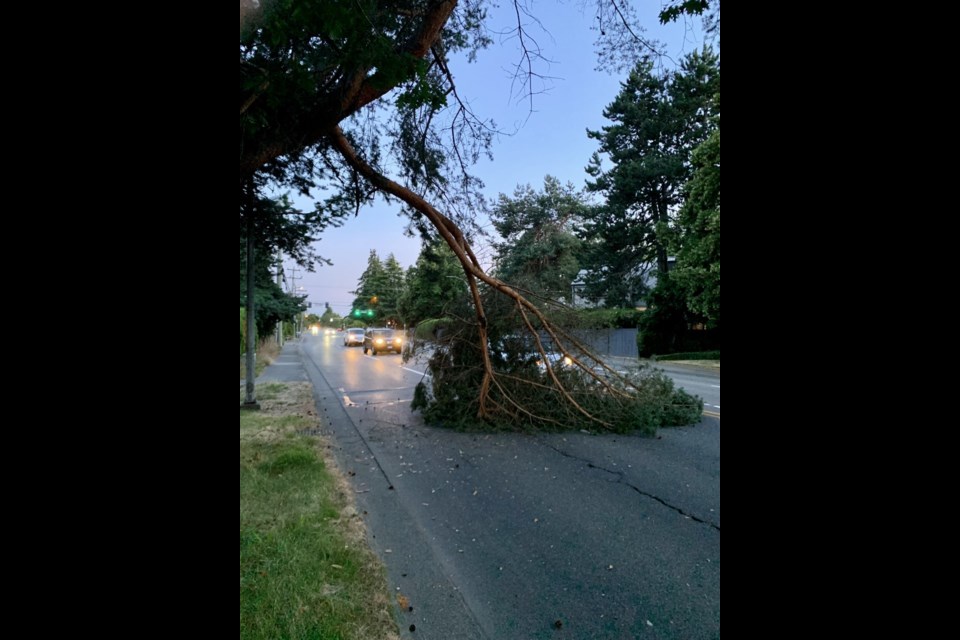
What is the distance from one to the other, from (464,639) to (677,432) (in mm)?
5607

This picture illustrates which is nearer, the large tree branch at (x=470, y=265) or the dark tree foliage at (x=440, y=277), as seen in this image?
the large tree branch at (x=470, y=265)

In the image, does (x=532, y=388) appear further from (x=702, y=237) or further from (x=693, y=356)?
(x=693, y=356)

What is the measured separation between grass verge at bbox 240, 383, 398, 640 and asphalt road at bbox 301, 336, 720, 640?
0.20 meters

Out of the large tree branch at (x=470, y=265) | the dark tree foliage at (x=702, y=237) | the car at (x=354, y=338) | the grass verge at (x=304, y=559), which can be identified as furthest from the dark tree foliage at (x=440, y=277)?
the car at (x=354, y=338)

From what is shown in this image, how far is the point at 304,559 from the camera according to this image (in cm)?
313

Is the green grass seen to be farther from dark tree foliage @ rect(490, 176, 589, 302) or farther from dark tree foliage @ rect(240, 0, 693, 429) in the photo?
dark tree foliage @ rect(240, 0, 693, 429)

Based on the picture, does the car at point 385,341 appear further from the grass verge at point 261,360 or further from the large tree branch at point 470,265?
the large tree branch at point 470,265

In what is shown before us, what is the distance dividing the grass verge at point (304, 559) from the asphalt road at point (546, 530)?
20cm

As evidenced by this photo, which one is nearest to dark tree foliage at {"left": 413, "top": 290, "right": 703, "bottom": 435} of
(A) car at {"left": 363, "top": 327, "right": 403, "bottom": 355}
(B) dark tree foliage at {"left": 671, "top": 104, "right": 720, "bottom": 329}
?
(B) dark tree foliage at {"left": 671, "top": 104, "right": 720, "bottom": 329}

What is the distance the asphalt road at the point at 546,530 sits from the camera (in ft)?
8.71

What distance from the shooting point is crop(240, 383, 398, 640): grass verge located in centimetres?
249
